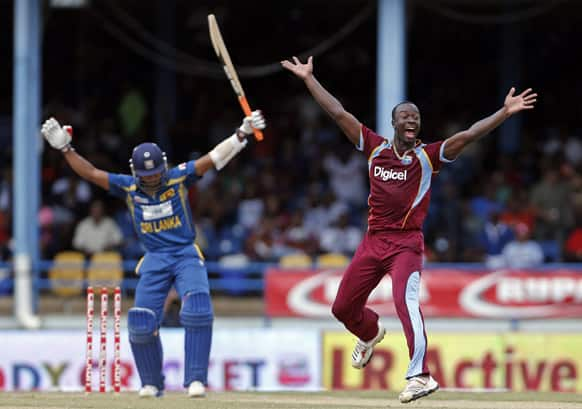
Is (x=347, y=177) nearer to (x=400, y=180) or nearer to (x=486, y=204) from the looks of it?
(x=486, y=204)

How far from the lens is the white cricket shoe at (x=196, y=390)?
451 inches

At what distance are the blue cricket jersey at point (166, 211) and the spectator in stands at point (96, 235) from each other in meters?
7.75

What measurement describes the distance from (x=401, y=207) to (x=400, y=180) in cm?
20

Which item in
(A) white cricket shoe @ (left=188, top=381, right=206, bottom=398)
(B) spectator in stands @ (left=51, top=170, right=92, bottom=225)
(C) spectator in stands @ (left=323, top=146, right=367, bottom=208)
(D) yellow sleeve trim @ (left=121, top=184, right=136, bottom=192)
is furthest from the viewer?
(C) spectator in stands @ (left=323, top=146, right=367, bottom=208)

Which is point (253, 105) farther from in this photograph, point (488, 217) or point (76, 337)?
point (76, 337)

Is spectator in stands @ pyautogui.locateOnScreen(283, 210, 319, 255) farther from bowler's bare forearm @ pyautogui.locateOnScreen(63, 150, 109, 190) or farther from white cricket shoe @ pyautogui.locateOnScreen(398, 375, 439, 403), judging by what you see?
white cricket shoe @ pyautogui.locateOnScreen(398, 375, 439, 403)

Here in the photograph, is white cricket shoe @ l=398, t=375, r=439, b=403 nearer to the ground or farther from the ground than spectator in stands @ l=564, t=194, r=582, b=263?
nearer to the ground

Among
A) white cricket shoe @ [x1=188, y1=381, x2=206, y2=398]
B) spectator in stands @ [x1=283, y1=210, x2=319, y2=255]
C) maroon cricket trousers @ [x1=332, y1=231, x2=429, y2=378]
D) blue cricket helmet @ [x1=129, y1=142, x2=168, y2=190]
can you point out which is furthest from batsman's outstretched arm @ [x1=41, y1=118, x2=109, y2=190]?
spectator in stands @ [x1=283, y1=210, x2=319, y2=255]

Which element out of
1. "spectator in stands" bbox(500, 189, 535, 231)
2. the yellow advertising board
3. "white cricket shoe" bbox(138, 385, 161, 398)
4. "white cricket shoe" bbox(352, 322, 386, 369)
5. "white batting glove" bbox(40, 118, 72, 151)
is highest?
"white batting glove" bbox(40, 118, 72, 151)

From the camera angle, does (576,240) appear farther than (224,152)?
Yes

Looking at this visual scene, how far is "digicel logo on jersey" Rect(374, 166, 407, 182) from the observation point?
10422mm

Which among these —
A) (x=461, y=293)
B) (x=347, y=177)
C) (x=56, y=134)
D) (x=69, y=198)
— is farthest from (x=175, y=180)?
(x=347, y=177)

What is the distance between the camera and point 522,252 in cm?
1862

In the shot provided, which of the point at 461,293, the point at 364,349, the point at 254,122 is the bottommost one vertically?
the point at 364,349
